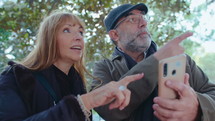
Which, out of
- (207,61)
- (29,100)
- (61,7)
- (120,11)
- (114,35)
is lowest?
(207,61)

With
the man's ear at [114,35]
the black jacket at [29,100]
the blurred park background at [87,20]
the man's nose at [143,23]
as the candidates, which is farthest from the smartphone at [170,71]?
the blurred park background at [87,20]

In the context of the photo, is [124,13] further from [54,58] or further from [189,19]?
[189,19]

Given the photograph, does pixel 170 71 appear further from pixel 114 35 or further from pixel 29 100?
pixel 114 35

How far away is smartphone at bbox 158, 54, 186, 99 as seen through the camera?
3.17ft

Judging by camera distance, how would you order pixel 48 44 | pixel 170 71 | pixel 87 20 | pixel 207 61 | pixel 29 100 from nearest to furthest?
pixel 170 71 < pixel 29 100 < pixel 48 44 < pixel 87 20 < pixel 207 61

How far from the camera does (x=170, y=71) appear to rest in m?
0.97

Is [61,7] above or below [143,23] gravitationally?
above

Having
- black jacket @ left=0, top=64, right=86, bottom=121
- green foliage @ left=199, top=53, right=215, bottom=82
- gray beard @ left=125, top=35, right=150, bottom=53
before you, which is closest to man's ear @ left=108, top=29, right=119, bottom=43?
gray beard @ left=125, top=35, right=150, bottom=53

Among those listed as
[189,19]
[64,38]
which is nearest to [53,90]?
[64,38]

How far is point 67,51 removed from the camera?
1444mm

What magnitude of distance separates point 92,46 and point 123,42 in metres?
1.73

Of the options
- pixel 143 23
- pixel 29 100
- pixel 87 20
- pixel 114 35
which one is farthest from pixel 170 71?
pixel 87 20

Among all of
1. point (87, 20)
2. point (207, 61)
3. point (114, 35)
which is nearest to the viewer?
point (114, 35)

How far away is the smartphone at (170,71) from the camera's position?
965 mm
